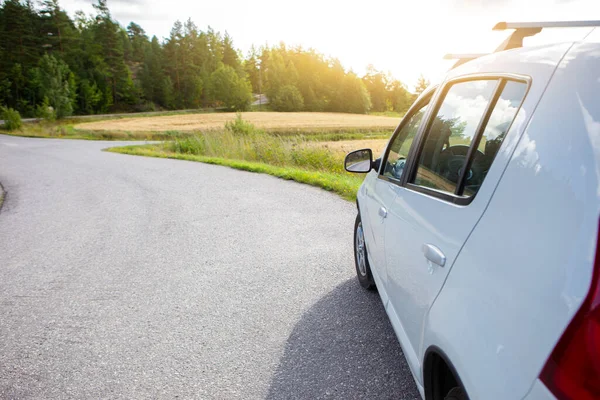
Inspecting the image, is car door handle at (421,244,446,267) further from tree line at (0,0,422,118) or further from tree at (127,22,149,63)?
tree at (127,22,149,63)

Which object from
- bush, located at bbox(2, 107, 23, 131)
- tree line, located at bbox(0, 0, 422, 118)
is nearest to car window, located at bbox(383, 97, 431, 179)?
bush, located at bbox(2, 107, 23, 131)

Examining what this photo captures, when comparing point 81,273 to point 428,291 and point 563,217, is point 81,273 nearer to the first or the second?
point 428,291

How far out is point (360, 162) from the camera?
357 centimetres

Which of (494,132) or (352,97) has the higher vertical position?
(494,132)

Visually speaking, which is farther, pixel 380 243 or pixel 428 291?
pixel 380 243

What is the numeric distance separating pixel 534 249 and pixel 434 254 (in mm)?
552

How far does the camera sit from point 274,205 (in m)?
7.64

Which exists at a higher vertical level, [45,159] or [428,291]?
[428,291]

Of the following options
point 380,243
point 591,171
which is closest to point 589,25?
point 591,171

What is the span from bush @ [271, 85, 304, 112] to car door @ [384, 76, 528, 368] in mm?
86570

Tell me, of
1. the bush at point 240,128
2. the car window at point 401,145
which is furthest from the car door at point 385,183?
the bush at point 240,128

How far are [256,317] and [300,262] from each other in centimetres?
129

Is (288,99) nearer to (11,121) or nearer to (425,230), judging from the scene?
(11,121)

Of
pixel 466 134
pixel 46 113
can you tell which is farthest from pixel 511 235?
pixel 46 113
